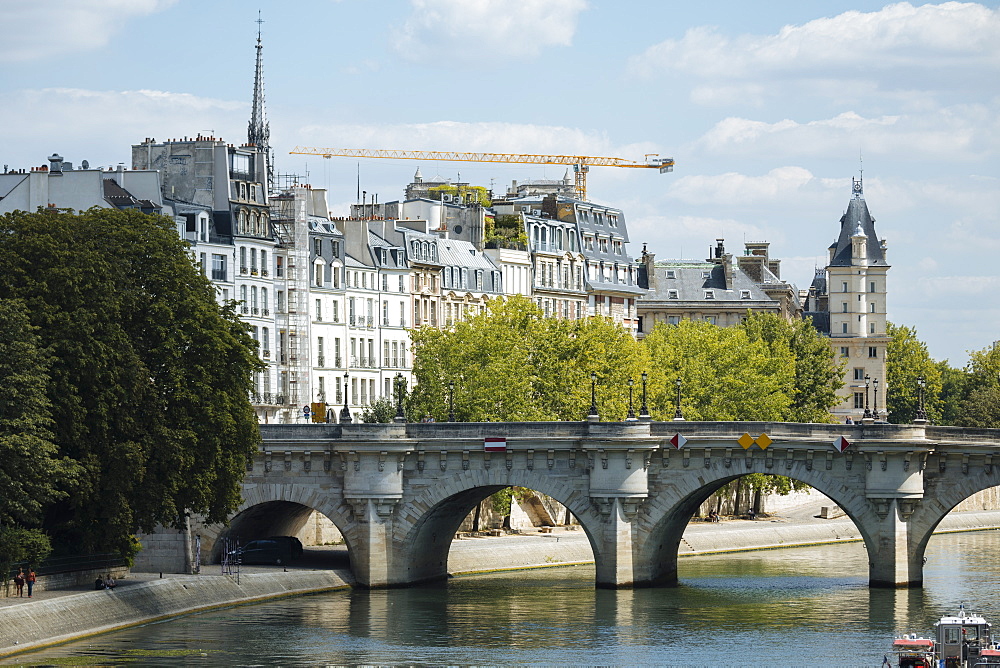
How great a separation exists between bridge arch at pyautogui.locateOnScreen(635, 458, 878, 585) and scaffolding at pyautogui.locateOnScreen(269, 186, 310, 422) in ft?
121

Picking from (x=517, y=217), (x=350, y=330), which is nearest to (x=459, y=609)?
(x=350, y=330)

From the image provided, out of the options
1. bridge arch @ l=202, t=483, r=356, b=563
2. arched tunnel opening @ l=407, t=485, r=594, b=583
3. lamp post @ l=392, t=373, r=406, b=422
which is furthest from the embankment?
lamp post @ l=392, t=373, r=406, b=422

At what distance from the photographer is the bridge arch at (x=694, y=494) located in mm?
98375

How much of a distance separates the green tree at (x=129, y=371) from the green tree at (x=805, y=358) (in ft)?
276

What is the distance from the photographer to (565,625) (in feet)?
290

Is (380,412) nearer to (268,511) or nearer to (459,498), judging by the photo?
(268,511)

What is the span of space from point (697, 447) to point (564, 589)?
9514 mm

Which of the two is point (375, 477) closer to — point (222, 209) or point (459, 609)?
point (459, 609)

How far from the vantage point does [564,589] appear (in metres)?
103

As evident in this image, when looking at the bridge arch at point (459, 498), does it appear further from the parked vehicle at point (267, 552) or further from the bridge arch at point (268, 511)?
the parked vehicle at point (267, 552)

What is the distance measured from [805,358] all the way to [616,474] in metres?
77.2

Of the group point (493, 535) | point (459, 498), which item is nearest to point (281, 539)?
point (459, 498)

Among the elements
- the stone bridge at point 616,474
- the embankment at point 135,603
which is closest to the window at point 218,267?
the stone bridge at point 616,474

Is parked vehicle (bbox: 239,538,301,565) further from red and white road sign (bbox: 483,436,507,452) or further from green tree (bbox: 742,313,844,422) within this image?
green tree (bbox: 742,313,844,422)
